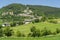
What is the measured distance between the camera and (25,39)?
666 inches

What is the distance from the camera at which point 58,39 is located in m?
16.3

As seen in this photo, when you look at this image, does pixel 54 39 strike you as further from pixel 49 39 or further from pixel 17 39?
pixel 17 39

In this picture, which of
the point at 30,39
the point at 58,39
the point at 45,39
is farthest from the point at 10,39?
the point at 58,39

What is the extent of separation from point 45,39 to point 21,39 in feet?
6.98

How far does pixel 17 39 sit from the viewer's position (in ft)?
55.8

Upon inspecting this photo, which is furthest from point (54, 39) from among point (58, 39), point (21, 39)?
point (21, 39)

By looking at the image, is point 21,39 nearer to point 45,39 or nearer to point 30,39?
point 30,39

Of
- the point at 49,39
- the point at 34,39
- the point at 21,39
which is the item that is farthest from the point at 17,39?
the point at 49,39

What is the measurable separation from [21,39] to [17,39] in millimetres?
351

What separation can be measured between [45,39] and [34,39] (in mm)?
954

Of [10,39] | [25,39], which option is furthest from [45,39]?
[10,39]

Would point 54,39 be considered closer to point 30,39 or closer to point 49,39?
point 49,39

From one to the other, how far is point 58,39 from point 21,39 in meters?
3.23

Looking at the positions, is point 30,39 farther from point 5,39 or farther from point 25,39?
point 5,39
